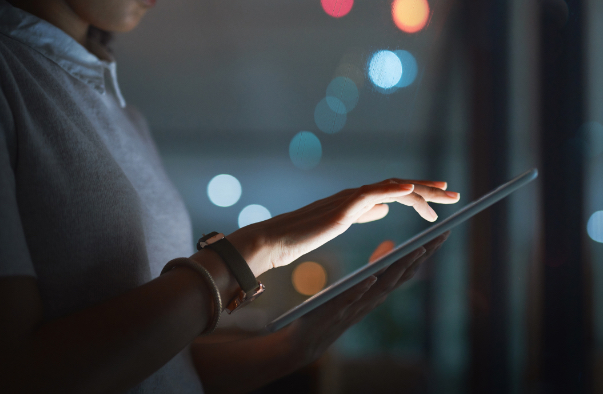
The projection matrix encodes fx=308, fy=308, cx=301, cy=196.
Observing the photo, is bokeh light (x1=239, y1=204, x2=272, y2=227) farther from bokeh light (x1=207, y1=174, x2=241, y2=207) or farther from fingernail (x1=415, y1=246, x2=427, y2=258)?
fingernail (x1=415, y1=246, x2=427, y2=258)

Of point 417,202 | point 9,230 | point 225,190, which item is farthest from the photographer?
point 225,190

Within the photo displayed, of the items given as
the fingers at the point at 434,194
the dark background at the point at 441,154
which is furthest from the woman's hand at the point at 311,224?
the dark background at the point at 441,154

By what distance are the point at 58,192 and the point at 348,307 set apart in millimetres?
383

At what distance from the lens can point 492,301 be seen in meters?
0.46

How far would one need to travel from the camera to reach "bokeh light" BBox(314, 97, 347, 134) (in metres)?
0.48

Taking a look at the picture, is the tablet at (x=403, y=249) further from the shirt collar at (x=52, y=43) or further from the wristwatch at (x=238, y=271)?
the shirt collar at (x=52, y=43)

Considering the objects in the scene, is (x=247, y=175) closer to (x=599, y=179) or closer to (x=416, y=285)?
(x=416, y=285)

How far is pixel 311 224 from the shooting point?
13.8 inches

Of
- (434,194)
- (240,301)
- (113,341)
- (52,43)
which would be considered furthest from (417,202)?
(52,43)

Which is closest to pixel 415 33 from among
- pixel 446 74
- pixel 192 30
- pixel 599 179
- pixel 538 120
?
pixel 446 74

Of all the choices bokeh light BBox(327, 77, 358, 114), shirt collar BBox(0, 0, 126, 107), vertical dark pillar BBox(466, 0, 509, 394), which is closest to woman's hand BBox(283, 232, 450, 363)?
vertical dark pillar BBox(466, 0, 509, 394)

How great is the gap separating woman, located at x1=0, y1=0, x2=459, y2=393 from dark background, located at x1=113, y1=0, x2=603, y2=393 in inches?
4.6

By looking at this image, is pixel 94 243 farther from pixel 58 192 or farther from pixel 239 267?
pixel 239 267

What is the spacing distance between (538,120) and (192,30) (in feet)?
1.98
